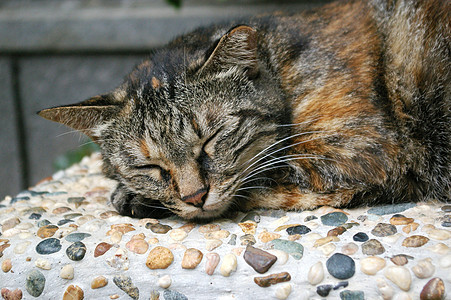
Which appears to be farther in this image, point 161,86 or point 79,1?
point 79,1

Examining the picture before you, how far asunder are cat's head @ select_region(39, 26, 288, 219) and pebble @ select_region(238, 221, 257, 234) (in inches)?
4.2

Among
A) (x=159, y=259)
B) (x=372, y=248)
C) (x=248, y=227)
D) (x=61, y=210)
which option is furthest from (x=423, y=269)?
(x=61, y=210)

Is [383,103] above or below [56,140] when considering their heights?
above

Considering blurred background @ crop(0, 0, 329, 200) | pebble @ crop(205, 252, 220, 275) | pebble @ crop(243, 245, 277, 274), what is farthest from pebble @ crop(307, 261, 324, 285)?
blurred background @ crop(0, 0, 329, 200)

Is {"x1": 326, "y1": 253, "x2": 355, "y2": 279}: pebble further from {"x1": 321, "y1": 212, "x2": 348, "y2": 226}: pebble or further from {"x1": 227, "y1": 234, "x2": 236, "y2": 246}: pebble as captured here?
{"x1": 227, "y1": 234, "x2": 236, "y2": 246}: pebble

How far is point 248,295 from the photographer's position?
1520mm

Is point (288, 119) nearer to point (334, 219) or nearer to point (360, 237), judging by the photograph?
point (334, 219)

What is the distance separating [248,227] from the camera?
1813mm

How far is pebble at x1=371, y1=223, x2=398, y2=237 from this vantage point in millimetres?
1632

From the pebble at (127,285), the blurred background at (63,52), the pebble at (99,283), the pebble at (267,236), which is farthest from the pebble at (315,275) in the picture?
the blurred background at (63,52)

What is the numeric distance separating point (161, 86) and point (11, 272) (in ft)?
3.15

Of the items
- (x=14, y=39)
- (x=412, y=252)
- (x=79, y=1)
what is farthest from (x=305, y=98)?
(x=14, y=39)

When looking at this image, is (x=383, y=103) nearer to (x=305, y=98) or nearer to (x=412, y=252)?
(x=305, y=98)

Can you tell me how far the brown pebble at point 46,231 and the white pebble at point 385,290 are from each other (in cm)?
134
